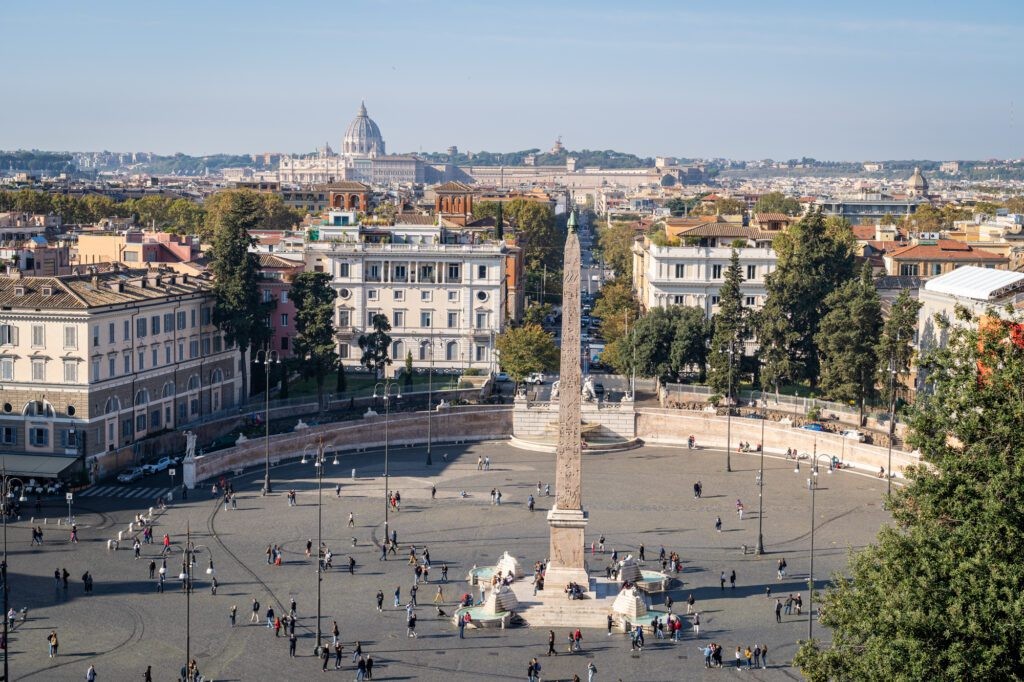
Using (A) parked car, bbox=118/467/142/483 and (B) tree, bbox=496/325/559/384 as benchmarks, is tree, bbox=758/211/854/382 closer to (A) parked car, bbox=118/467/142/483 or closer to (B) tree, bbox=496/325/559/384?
(B) tree, bbox=496/325/559/384

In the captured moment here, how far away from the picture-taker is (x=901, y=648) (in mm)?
24422

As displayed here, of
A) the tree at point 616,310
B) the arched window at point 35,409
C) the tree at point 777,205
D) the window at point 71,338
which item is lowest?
the arched window at point 35,409

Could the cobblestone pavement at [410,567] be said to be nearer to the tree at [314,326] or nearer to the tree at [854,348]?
the tree at [854,348]

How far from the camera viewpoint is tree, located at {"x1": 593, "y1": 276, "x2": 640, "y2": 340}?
92.4 metres

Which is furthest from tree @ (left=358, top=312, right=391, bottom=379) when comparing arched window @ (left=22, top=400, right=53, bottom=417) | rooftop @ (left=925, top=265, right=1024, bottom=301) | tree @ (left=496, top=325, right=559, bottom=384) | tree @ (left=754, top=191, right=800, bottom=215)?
tree @ (left=754, top=191, right=800, bottom=215)

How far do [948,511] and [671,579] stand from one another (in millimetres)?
20279

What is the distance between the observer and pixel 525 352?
7612cm

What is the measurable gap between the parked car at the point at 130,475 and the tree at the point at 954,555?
3694 centimetres

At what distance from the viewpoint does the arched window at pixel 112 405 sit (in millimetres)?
59312

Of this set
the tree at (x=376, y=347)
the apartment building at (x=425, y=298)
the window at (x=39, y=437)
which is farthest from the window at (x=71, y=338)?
the apartment building at (x=425, y=298)

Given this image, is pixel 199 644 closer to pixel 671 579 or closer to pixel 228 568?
pixel 228 568

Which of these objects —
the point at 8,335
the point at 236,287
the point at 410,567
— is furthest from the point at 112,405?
the point at 410,567

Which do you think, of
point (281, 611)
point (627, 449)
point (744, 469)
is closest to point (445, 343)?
point (627, 449)

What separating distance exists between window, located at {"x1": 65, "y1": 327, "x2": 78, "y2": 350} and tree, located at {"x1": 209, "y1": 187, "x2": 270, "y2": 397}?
10.8 m
